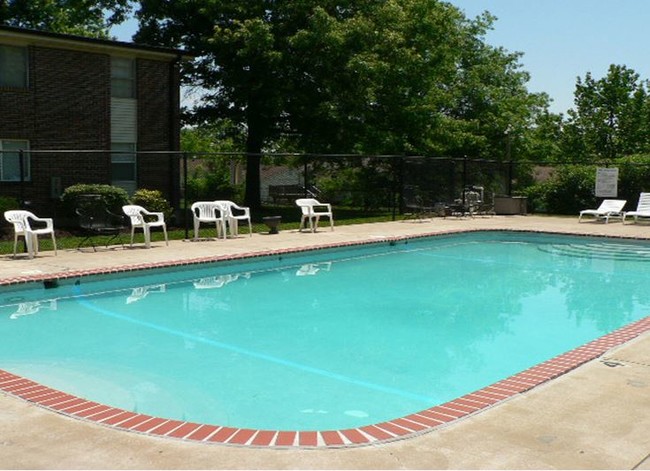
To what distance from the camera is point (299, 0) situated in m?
20.9

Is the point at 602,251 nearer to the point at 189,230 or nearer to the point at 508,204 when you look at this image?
the point at 508,204

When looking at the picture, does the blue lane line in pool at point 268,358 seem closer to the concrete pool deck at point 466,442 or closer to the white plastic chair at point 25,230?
the concrete pool deck at point 466,442

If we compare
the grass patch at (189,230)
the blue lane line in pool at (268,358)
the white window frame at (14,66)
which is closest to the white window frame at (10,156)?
the white window frame at (14,66)

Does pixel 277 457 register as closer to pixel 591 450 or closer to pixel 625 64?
pixel 591 450

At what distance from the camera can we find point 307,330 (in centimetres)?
810

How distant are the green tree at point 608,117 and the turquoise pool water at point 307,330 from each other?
73.3 feet

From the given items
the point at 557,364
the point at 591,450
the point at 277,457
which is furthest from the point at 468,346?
the point at 277,457

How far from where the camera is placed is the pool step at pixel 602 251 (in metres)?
14.5

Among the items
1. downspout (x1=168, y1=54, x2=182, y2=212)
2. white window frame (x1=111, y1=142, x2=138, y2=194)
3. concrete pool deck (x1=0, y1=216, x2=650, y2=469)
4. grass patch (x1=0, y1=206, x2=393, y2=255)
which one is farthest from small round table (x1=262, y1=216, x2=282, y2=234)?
concrete pool deck (x1=0, y1=216, x2=650, y2=469)

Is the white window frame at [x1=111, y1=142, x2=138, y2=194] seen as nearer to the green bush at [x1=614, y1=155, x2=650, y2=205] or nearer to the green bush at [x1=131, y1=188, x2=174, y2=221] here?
the green bush at [x1=131, y1=188, x2=174, y2=221]

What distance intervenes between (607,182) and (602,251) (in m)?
7.01

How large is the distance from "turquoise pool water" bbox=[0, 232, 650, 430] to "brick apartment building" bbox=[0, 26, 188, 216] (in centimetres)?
669

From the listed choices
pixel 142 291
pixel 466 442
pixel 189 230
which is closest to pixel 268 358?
pixel 466 442

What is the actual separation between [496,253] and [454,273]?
314cm
